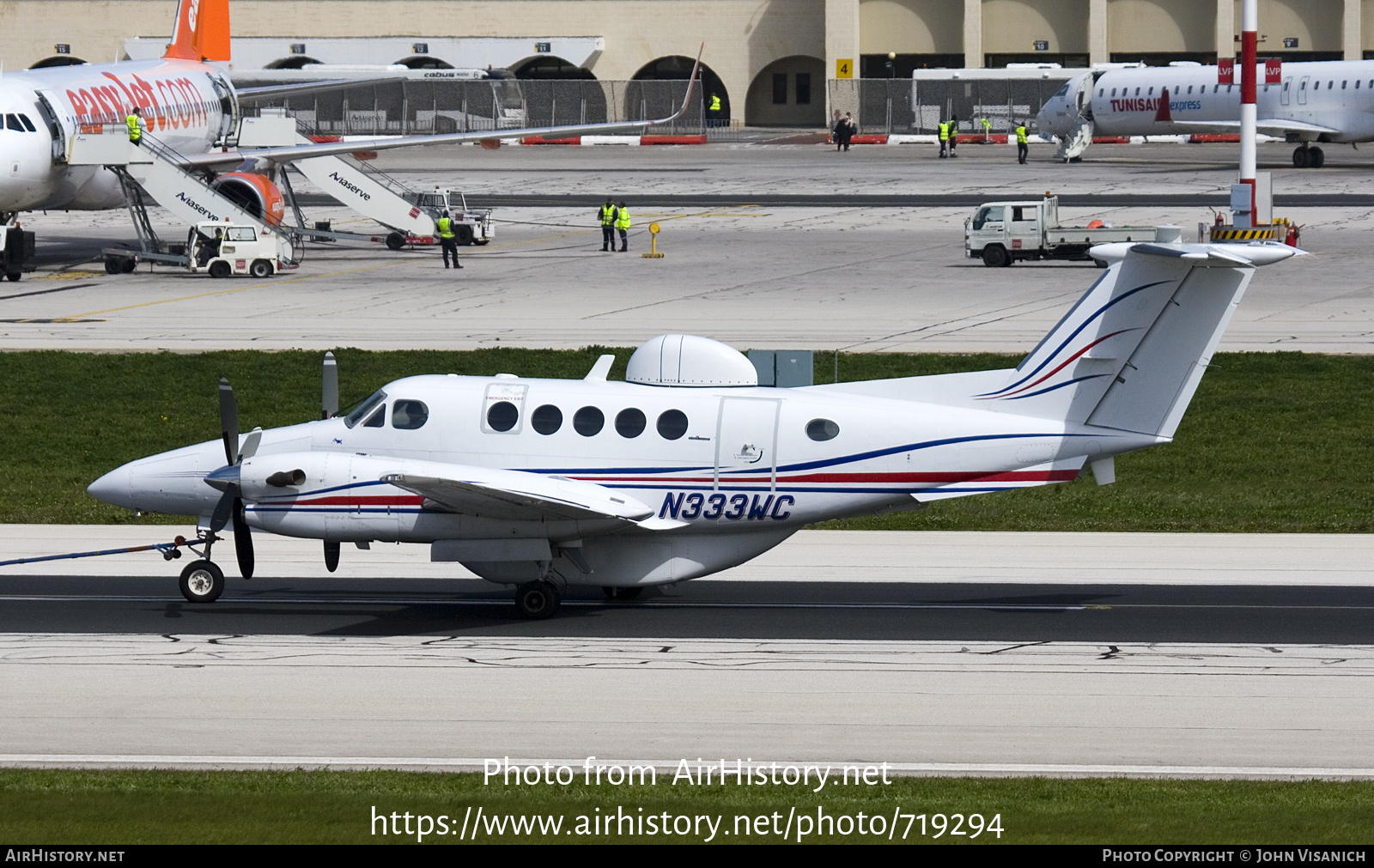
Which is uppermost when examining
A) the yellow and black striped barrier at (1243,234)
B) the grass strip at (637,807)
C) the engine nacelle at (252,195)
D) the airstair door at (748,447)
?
the engine nacelle at (252,195)

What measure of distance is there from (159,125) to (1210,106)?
59.7 metres

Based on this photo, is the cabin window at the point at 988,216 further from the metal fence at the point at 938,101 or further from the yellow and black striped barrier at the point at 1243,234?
the metal fence at the point at 938,101

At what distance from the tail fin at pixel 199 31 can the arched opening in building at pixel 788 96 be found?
7362 cm

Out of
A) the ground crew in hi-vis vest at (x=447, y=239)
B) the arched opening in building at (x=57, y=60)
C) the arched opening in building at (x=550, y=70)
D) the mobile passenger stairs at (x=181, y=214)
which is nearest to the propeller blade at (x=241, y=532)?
the ground crew in hi-vis vest at (x=447, y=239)

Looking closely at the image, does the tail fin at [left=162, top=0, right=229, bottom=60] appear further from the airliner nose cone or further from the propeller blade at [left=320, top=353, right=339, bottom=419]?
the airliner nose cone

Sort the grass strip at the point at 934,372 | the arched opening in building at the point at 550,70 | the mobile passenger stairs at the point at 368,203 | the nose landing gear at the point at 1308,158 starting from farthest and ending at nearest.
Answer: the arched opening in building at the point at 550,70 < the nose landing gear at the point at 1308,158 < the mobile passenger stairs at the point at 368,203 < the grass strip at the point at 934,372

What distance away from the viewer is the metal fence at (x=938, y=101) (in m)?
122

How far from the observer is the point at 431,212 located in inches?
2500

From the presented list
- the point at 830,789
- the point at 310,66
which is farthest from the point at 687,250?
the point at 310,66

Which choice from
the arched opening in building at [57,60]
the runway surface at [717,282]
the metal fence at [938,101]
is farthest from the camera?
the arched opening in building at [57,60]

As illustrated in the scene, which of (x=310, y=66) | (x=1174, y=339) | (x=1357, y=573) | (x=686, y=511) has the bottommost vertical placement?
(x=1357, y=573)

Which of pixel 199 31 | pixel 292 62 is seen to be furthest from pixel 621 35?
pixel 199 31

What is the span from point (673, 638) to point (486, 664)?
93.0 inches

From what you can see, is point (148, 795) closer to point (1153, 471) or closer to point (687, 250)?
point (1153, 471)
